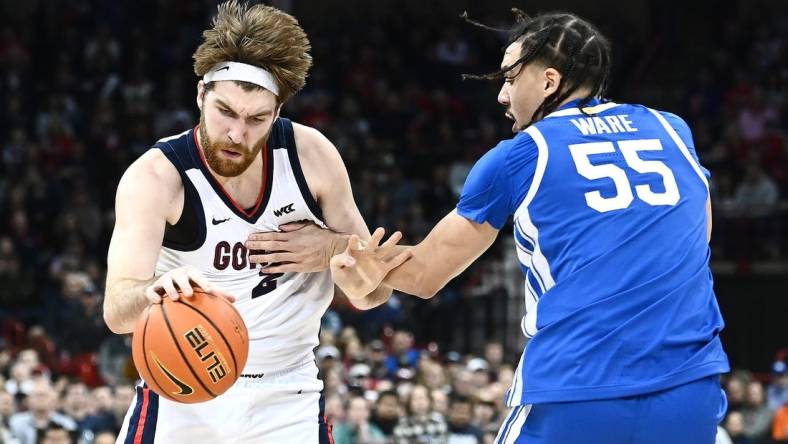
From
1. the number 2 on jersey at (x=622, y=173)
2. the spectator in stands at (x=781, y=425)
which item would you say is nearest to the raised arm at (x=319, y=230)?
the number 2 on jersey at (x=622, y=173)

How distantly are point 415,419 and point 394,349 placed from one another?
213 centimetres

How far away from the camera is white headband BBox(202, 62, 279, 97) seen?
493cm

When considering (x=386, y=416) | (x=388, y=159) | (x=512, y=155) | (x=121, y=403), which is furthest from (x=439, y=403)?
(x=512, y=155)

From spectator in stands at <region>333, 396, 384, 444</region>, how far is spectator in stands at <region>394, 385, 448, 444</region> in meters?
0.25

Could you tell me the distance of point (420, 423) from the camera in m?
12.3

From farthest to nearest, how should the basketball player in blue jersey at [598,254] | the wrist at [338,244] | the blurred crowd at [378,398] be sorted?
the blurred crowd at [378,398], the wrist at [338,244], the basketball player in blue jersey at [598,254]

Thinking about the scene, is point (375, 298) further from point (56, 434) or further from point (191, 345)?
point (56, 434)

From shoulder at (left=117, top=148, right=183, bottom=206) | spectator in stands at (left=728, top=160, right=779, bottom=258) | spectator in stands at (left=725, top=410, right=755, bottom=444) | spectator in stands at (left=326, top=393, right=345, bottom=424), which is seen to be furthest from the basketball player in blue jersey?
spectator in stands at (left=728, top=160, right=779, bottom=258)

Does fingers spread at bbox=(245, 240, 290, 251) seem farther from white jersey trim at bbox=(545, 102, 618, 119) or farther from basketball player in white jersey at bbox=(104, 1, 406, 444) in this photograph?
white jersey trim at bbox=(545, 102, 618, 119)

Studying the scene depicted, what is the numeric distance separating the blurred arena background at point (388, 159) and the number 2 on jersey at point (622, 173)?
26.5 ft

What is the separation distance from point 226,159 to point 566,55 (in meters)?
1.48

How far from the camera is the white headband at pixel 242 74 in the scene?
16.2 feet

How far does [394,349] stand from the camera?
14.4 metres

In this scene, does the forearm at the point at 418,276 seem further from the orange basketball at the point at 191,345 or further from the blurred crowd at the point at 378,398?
the blurred crowd at the point at 378,398
